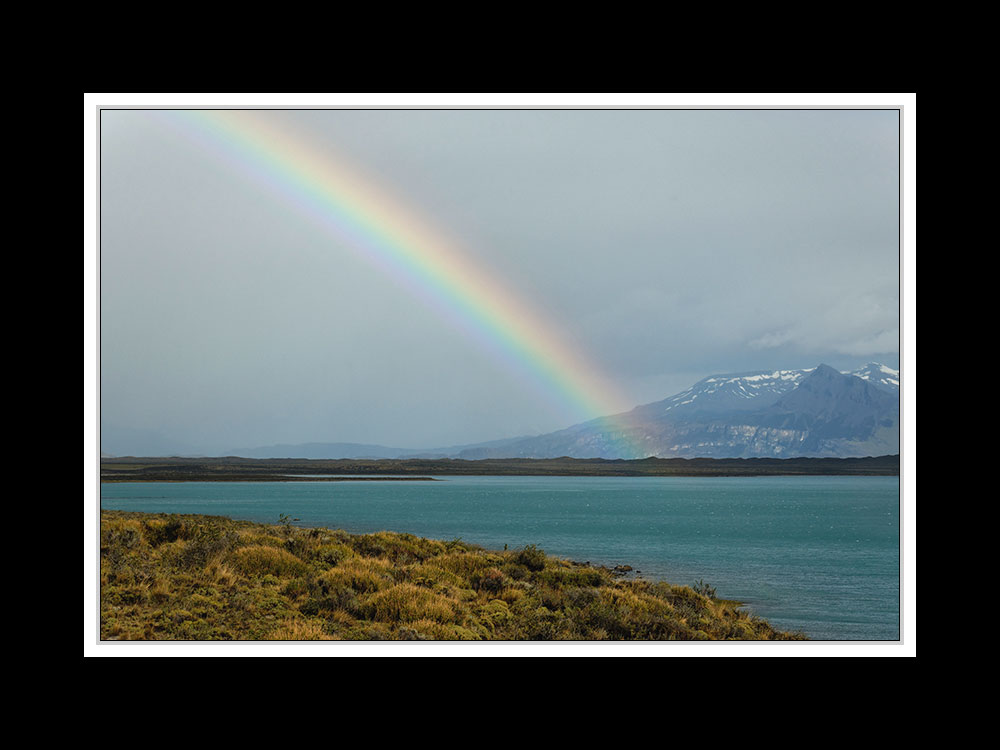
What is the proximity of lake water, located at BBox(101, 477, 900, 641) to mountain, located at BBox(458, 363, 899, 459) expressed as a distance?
3.37 m

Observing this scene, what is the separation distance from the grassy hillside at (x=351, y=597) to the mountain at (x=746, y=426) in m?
48.3

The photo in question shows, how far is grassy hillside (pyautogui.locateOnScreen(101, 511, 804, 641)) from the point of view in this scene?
325 inches

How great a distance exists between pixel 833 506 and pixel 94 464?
42.5 metres

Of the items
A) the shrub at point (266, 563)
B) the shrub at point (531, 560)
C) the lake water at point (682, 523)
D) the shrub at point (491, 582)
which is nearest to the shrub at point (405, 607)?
the shrub at point (491, 582)

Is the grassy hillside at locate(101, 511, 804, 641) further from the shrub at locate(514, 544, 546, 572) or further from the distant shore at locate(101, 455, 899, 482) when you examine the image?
the distant shore at locate(101, 455, 899, 482)

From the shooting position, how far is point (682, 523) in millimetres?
36125

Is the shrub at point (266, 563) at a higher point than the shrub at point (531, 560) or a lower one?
higher

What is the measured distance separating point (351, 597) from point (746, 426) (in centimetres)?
6475

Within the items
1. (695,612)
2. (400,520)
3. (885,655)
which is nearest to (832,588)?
(695,612)

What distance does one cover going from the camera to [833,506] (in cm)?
4375

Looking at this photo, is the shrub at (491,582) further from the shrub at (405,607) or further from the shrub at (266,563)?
the shrub at (266,563)

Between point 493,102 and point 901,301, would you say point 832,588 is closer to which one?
point 901,301

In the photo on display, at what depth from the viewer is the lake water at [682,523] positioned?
1645cm

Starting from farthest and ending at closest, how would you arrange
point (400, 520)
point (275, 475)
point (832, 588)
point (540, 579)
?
point (275, 475), point (400, 520), point (832, 588), point (540, 579)
